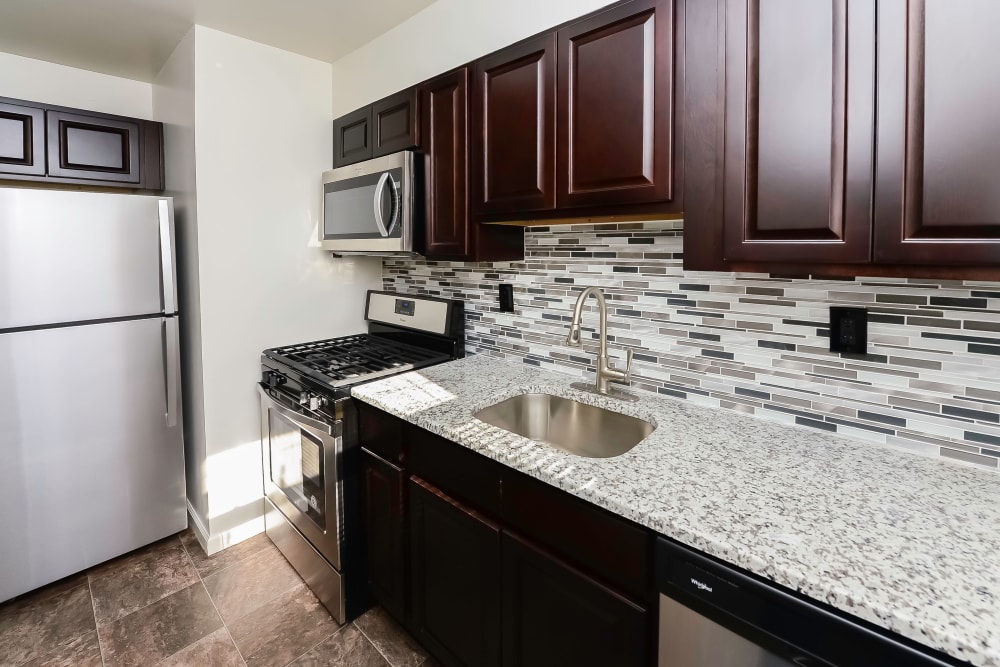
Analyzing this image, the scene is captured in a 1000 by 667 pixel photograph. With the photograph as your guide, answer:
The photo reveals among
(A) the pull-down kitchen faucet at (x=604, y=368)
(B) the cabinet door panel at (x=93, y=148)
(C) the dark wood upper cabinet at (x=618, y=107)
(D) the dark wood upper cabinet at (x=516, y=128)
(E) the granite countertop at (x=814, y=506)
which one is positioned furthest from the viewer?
(B) the cabinet door panel at (x=93, y=148)

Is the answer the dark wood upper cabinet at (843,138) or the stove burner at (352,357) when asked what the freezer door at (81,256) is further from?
the dark wood upper cabinet at (843,138)

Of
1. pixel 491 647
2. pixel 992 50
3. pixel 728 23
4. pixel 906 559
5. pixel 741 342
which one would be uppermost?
pixel 728 23

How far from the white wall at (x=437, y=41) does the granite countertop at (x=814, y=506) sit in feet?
4.42

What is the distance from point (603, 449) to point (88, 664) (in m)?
1.95

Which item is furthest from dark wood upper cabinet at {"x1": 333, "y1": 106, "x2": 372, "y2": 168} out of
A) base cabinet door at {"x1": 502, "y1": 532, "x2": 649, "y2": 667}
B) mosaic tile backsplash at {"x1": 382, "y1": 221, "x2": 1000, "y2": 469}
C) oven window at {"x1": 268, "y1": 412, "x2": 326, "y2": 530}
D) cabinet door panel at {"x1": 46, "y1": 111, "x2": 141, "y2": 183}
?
base cabinet door at {"x1": 502, "y1": 532, "x2": 649, "y2": 667}

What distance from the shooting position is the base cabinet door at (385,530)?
170 centimetres

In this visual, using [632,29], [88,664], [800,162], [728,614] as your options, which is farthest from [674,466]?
[88,664]

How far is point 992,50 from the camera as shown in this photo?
842mm

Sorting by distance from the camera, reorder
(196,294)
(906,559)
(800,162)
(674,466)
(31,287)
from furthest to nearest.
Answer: (196,294) < (31,287) < (674,466) < (800,162) < (906,559)

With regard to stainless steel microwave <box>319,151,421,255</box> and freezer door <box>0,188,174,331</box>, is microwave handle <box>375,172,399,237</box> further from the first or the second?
freezer door <box>0,188,174,331</box>

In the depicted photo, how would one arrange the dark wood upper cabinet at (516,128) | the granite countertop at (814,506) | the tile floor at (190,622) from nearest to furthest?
1. the granite countertop at (814,506)
2. the dark wood upper cabinet at (516,128)
3. the tile floor at (190,622)

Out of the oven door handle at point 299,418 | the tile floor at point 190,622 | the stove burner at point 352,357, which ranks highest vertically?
the stove burner at point 352,357

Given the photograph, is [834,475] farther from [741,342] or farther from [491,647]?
[491,647]

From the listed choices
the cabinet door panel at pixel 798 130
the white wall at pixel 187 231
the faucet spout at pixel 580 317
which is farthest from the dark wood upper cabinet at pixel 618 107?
the white wall at pixel 187 231
